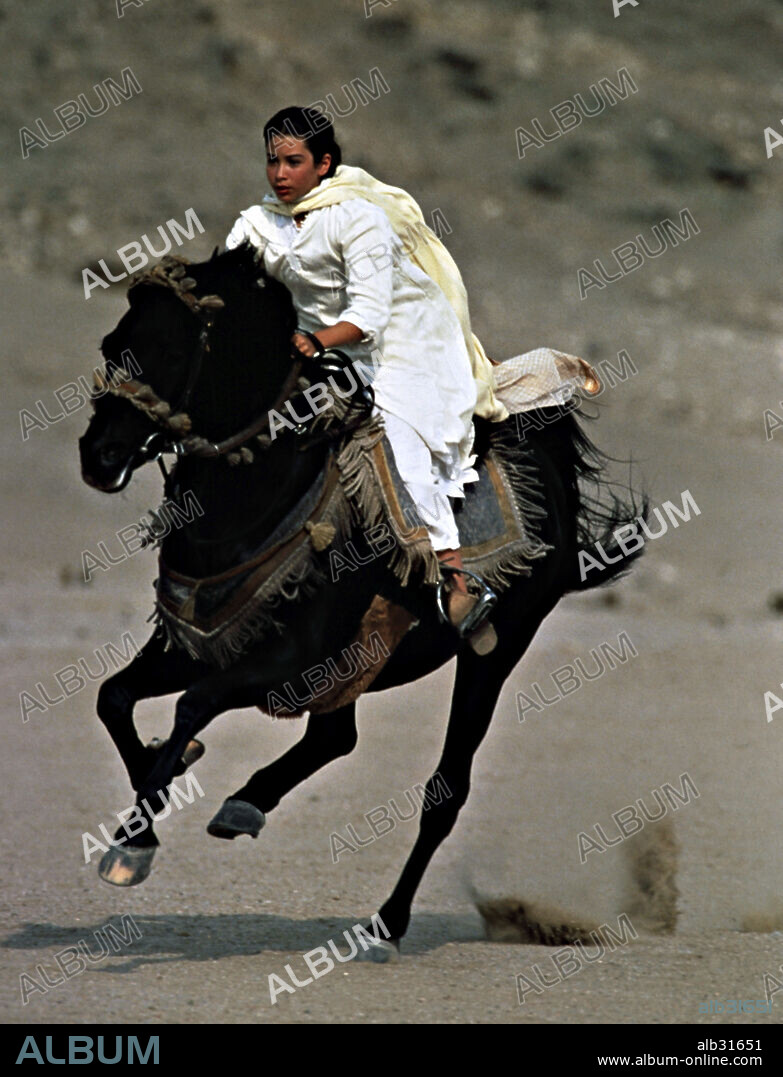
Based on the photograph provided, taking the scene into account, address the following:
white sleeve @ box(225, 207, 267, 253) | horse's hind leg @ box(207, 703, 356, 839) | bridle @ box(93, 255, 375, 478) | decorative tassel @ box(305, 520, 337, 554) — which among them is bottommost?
horse's hind leg @ box(207, 703, 356, 839)

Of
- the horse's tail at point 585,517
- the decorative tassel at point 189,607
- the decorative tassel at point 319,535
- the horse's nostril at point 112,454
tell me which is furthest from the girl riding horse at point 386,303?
the decorative tassel at point 189,607

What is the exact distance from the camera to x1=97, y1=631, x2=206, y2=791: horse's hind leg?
6.38 meters

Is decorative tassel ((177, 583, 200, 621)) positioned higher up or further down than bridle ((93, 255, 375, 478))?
further down

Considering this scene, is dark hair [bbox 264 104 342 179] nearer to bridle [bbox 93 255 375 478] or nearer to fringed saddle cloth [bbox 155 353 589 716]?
bridle [bbox 93 255 375 478]

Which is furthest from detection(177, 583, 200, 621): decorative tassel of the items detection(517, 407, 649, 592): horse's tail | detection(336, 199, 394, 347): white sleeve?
detection(517, 407, 649, 592): horse's tail

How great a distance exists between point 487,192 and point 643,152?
167 inches

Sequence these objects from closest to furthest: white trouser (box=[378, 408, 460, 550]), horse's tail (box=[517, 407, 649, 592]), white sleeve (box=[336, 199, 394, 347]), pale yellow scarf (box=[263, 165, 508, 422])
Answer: white sleeve (box=[336, 199, 394, 347])
pale yellow scarf (box=[263, 165, 508, 422])
white trouser (box=[378, 408, 460, 550])
horse's tail (box=[517, 407, 649, 592])

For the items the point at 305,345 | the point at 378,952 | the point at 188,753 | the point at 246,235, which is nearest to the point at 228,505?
the point at 305,345

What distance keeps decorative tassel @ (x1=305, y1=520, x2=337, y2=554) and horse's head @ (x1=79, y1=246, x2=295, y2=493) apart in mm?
452

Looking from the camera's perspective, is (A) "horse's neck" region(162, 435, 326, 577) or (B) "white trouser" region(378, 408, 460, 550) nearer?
(A) "horse's neck" region(162, 435, 326, 577)

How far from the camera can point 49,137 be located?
35469mm

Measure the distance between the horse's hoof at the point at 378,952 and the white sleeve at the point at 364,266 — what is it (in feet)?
7.74

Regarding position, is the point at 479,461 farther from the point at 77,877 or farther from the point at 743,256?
the point at 743,256

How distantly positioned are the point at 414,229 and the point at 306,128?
674mm
